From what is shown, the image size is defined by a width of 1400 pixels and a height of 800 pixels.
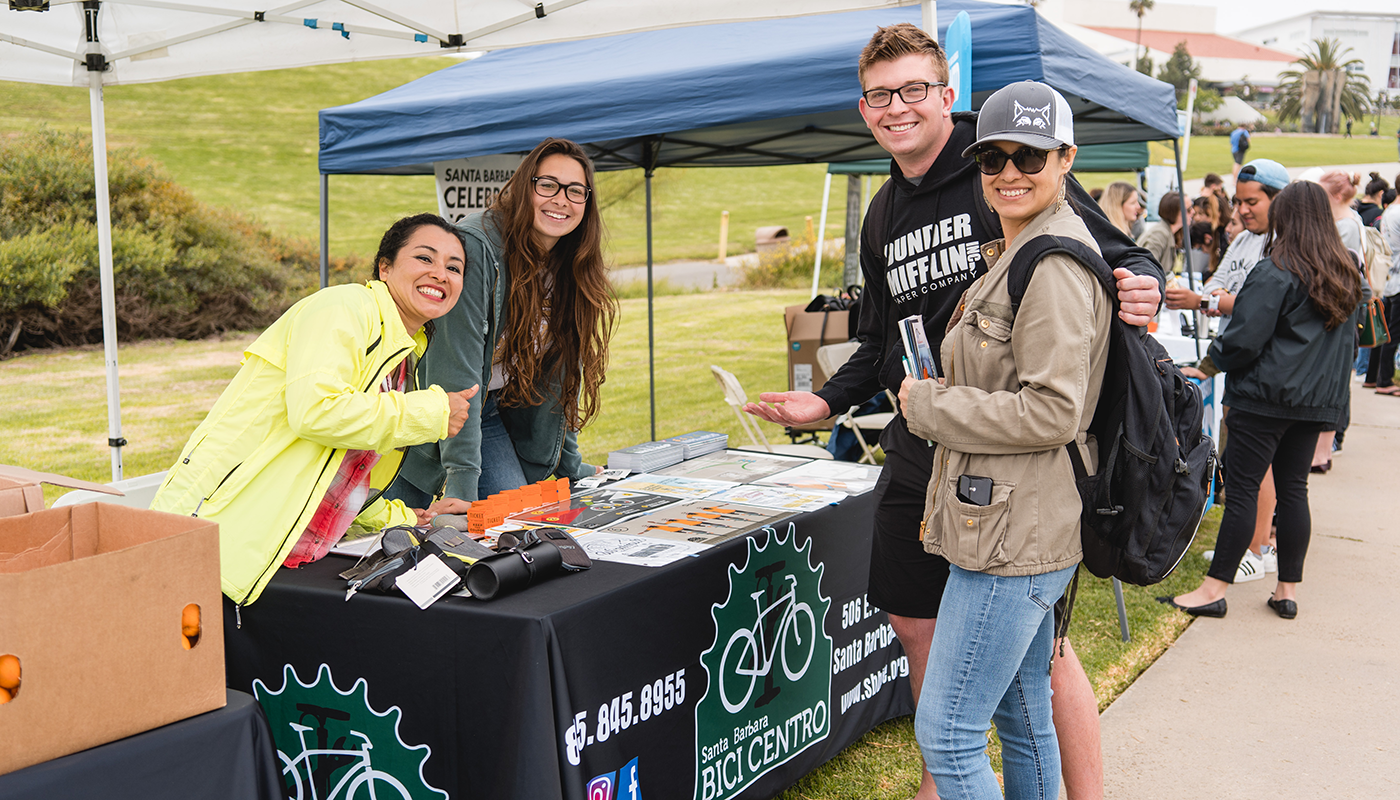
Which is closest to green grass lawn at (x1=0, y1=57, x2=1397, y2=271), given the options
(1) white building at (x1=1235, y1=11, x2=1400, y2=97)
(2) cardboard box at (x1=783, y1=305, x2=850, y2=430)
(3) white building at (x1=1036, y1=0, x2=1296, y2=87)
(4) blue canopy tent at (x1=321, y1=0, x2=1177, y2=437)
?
(2) cardboard box at (x1=783, y1=305, x2=850, y2=430)

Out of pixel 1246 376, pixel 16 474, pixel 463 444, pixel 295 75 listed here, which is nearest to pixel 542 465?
pixel 463 444

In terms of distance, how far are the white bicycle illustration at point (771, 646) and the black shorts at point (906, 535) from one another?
1.29 ft

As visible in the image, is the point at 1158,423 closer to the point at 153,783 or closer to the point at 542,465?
the point at 153,783

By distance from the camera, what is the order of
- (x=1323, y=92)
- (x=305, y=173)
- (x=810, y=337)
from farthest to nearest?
(x=1323, y=92)
(x=305, y=173)
(x=810, y=337)

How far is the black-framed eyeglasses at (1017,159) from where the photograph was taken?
1.72 metres

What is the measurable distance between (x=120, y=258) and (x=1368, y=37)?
4215 inches

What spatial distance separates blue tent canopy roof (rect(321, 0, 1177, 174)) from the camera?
3.66 m

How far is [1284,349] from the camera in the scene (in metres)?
3.81

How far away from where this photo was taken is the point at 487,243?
2.82 meters

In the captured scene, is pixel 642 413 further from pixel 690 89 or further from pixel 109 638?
pixel 109 638

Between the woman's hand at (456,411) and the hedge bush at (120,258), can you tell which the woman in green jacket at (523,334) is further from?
the hedge bush at (120,258)

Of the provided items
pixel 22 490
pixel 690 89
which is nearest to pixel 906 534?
pixel 22 490

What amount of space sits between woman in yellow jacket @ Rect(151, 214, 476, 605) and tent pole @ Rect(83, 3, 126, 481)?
2.71 metres

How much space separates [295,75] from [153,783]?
43371 millimetres
